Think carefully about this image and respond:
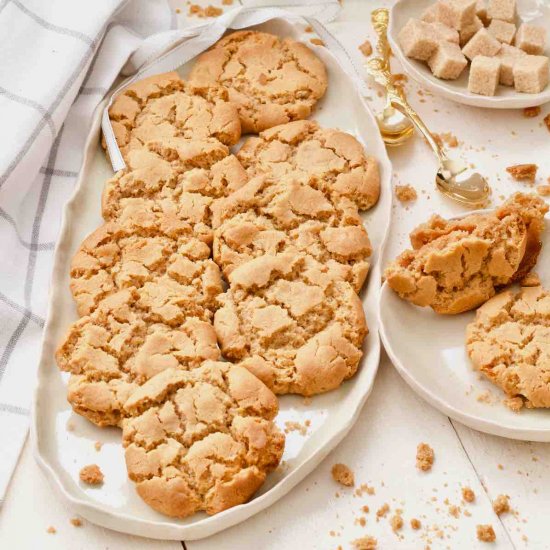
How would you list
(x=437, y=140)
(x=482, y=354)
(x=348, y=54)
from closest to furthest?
1. (x=482, y=354)
2. (x=437, y=140)
3. (x=348, y=54)

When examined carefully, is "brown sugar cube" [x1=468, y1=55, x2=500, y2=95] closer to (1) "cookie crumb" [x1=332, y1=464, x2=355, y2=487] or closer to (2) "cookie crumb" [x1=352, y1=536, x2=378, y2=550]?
(1) "cookie crumb" [x1=332, y1=464, x2=355, y2=487]

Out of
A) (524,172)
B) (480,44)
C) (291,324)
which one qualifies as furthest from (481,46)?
(291,324)

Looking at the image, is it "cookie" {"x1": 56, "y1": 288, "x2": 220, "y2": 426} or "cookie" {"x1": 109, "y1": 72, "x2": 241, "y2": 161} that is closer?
"cookie" {"x1": 56, "y1": 288, "x2": 220, "y2": 426}

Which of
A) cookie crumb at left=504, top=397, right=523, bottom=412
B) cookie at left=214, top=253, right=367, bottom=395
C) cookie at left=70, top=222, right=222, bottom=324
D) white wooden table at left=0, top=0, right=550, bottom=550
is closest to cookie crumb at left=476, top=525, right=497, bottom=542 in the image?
white wooden table at left=0, top=0, right=550, bottom=550

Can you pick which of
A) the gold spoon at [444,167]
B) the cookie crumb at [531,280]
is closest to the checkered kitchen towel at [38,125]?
the gold spoon at [444,167]

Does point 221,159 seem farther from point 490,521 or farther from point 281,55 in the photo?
point 490,521

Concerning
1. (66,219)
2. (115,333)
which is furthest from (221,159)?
(115,333)
